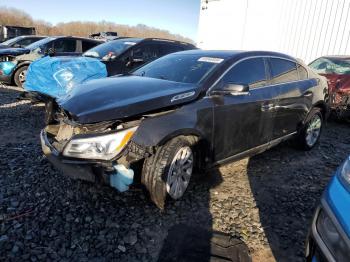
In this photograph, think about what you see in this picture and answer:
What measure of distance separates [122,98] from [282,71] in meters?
2.39

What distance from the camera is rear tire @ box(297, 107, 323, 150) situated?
4943 millimetres

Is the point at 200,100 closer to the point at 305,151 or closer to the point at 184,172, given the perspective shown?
the point at 184,172

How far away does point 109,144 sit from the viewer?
8.84ft

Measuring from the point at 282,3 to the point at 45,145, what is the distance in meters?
13.8

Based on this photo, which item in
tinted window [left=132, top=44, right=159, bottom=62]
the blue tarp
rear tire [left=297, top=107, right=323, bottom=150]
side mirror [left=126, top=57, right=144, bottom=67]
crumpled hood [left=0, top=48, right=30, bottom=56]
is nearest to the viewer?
rear tire [left=297, top=107, right=323, bottom=150]

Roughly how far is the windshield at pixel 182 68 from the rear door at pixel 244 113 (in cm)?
25

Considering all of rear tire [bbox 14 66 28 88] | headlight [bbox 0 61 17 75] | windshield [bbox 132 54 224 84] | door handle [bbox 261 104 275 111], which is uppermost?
windshield [bbox 132 54 224 84]

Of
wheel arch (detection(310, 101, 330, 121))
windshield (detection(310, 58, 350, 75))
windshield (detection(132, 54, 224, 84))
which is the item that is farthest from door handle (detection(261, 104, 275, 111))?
windshield (detection(310, 58, 350, 75))

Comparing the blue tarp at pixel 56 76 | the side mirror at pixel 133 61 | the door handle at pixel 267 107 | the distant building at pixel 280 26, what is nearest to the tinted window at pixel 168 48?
the side mirror at pixel 133 61

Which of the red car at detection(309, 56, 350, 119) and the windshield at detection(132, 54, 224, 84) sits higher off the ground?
the windshield at detection(132, 54, 224, 84)

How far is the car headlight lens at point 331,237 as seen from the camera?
1.56 m

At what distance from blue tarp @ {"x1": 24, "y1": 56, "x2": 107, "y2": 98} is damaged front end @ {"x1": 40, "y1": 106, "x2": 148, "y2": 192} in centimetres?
326

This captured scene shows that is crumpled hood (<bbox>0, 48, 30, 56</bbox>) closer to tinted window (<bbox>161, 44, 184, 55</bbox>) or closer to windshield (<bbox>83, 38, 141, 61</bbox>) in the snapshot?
windshield (<bbox>83, 38, 141, 61</bbox>)

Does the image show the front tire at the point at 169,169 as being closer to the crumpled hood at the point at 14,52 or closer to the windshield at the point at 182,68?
the windshield at the point at 182,68
